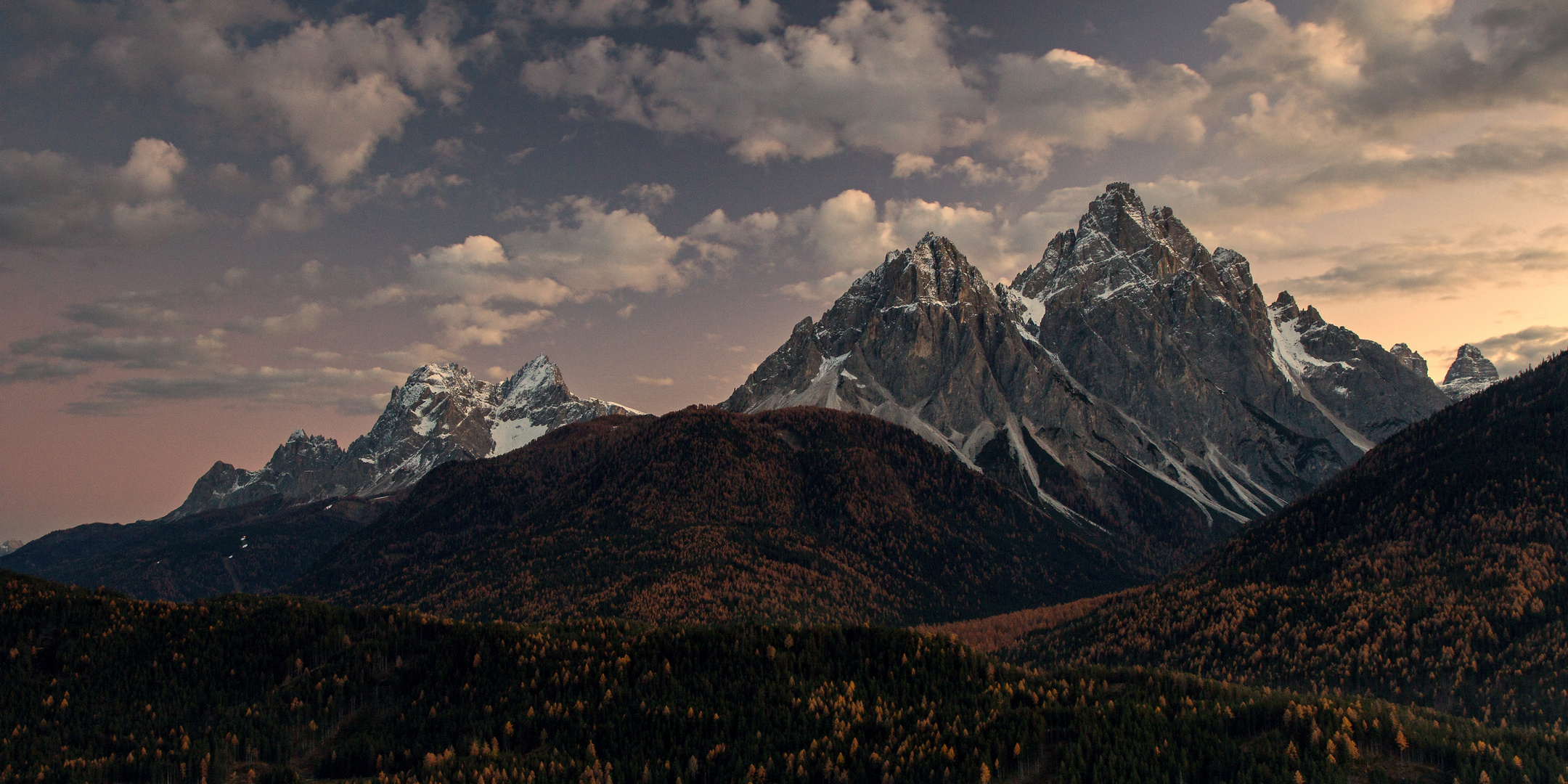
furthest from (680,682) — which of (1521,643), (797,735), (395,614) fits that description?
(1521,643)

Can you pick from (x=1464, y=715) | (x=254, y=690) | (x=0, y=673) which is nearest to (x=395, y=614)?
(x=254, y=690)

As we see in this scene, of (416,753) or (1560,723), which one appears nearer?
(416,753)

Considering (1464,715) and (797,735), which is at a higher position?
(797,735)

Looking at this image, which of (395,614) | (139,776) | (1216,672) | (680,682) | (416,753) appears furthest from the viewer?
(1216,672)

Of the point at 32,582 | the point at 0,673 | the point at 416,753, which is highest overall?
the point at 32,582

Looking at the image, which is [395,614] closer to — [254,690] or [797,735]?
[254,690]

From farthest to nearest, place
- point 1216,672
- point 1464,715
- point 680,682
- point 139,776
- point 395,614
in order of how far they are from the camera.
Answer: point 1216,672, point 1464,715, point 395,614, point 680,682, point 139,776
